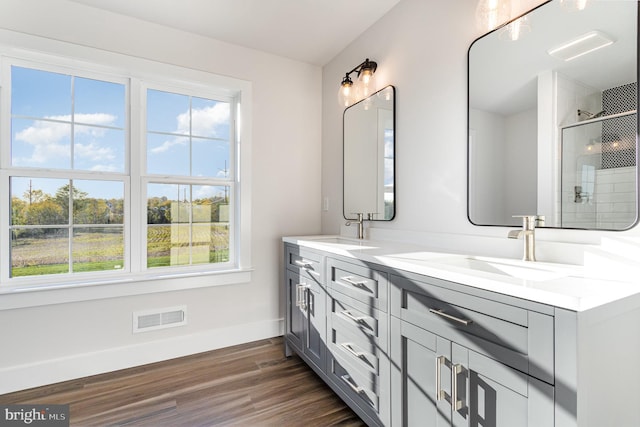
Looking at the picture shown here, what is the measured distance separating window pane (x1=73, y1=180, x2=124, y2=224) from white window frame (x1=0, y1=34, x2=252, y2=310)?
57 millimetres

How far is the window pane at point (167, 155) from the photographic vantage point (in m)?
2.53

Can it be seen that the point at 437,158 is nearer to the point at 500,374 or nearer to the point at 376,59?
the point at 376,59

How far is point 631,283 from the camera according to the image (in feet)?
3.23

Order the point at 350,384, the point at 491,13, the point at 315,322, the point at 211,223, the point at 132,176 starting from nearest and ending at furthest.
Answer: the point at 491,13, the point at 350,384, the point at 315,322, the point at 132,176, the point at 211,223

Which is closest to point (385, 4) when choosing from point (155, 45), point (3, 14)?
point (155, 45)

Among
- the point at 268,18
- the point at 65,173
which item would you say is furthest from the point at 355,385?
the point at 268,18

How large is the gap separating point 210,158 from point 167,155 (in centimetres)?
35

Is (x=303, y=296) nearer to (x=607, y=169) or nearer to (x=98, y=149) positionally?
(x=607, y=169)

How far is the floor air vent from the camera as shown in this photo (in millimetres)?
2377

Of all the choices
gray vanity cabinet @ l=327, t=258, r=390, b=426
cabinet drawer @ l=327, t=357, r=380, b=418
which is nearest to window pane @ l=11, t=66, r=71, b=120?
gray vanity cabinet @ l=327, t=258, r=390, b=426

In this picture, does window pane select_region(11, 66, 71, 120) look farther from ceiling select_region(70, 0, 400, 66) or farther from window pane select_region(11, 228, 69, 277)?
window pane select_region(11, 228, 69, 277)

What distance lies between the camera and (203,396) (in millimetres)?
1965

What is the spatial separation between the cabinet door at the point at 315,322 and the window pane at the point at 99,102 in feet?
6.38

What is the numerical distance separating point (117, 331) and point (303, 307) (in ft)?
4.60
